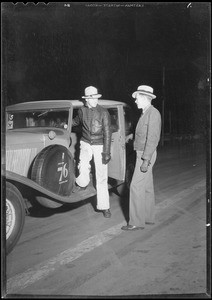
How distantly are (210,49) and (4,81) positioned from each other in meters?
1.65

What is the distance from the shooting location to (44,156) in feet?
14.8

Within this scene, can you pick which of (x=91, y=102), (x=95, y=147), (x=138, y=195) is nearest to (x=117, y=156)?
(x=95, y=147)

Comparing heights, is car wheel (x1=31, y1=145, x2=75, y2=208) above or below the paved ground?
above

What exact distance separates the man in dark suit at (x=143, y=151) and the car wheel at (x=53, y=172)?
0.93 m

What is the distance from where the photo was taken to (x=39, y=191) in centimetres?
434

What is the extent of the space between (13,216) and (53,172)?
956 mm

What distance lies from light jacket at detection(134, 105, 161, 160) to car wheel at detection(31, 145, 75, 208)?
3.58 ft

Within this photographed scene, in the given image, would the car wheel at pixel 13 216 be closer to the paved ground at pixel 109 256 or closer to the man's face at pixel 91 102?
the paved ground at pixel 109 256

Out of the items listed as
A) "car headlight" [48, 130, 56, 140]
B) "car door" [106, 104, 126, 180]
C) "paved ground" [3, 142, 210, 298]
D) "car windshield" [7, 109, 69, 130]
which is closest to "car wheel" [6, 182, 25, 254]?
"paved ground" [3, 142, 210, 298]

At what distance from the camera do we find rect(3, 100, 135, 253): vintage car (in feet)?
12.9

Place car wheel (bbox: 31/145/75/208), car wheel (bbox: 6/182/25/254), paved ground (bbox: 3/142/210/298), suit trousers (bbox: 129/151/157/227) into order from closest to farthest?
1. paved ground (bbox: 3/142/210/298)
2. car wheel (bbox: 6/182/25/254)
3. car wheel (bbox: 31/145/75/208)
4. suit trousers (bbox: 129/151/157/227)

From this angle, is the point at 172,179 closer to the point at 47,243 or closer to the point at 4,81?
the point at 47,243

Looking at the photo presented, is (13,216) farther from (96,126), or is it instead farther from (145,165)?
(96,126)

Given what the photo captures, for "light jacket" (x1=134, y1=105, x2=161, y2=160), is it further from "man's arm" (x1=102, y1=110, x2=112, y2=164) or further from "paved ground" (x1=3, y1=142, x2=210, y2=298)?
"paved ground" (x1=3, y1=142, x2=210, y2=298)
